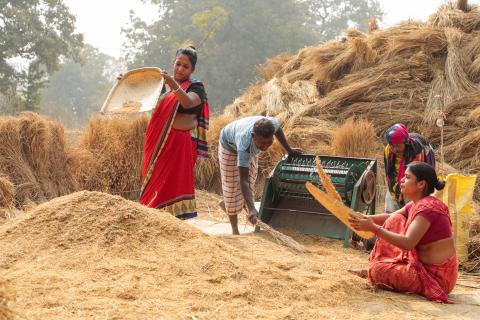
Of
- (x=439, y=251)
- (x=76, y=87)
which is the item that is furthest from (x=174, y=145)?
(x=76, y=87)

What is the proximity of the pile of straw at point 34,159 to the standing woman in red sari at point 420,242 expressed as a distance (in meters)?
4.64

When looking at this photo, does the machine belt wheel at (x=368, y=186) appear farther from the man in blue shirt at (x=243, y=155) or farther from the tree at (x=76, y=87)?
the tree at (x=76, y=87)

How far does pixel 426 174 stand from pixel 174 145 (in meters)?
2.25

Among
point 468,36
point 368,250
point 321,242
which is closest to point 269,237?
point 321,242

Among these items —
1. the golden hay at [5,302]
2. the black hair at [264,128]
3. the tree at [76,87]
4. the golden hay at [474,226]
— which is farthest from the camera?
the tree at [76,87]

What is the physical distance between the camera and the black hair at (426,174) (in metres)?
3.50

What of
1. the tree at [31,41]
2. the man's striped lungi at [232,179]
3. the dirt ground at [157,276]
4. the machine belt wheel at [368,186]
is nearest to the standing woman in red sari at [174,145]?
the man's striped lungi at [232,179]

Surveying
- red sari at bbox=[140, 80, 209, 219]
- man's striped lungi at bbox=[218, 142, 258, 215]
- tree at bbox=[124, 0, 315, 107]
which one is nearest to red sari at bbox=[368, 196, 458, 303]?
man's striped lungi at bbox=[218, 142, 258, 215]

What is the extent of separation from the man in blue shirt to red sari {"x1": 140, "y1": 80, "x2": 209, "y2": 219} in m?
0.34

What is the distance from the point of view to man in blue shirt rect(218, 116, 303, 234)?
473 centimetres

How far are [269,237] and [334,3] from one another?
147 ft

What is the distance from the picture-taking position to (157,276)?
3.34m

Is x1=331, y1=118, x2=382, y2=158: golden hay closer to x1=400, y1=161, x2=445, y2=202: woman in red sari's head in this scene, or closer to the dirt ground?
the dirt ground

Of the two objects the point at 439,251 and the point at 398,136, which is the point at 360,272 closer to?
the point at 439,251
